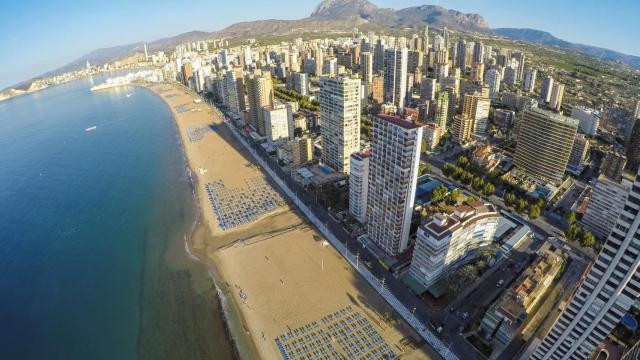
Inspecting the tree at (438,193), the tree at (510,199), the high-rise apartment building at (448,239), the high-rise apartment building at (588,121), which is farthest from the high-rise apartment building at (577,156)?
the high-rise apartment building at (448,239)

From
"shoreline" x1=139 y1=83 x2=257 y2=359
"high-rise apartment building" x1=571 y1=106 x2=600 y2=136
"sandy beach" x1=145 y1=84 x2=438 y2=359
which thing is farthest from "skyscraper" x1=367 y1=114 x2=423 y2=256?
"high-rise apartment building" x1=571 y1=106 x2=600 y2=136

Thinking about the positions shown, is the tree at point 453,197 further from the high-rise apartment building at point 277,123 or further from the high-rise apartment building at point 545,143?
the high-rise apartment building at point 277,123

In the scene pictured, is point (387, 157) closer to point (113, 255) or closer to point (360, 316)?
point (360, 316)

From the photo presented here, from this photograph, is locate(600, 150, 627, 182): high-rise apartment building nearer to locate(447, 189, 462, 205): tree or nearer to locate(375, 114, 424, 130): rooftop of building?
locate(447, 189, 462, 205): tree

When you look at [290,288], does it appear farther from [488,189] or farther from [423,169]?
[488,189]

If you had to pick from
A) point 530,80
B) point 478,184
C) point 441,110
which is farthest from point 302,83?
point 530,80

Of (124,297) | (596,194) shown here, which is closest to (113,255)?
(124,297)
